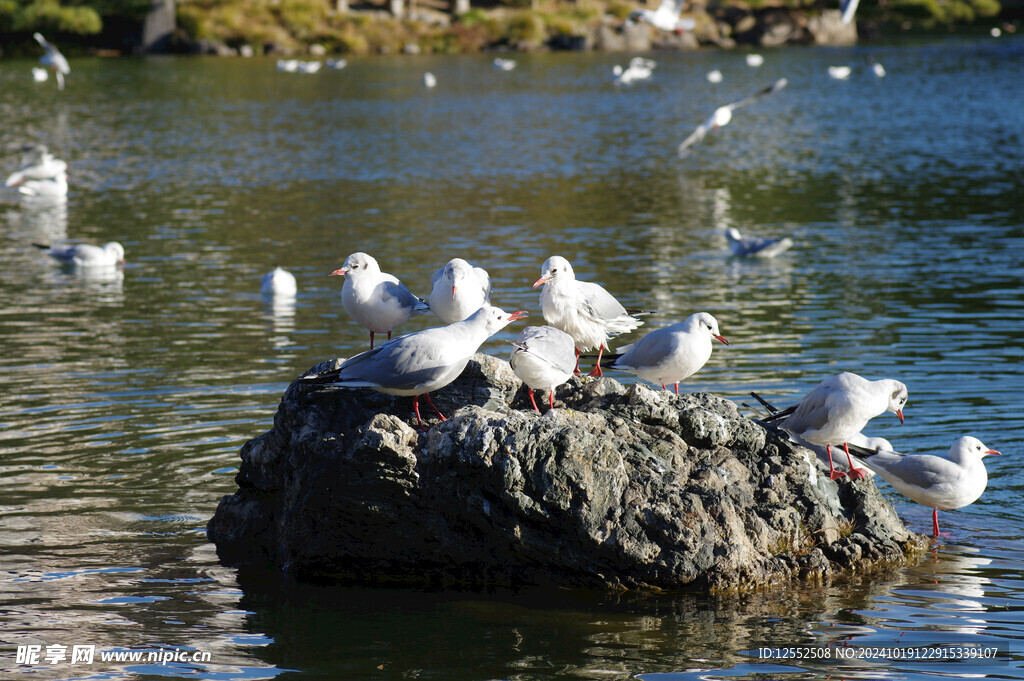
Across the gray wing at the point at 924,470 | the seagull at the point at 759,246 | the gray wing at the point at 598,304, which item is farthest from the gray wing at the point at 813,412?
the seagull at the point at 759,246

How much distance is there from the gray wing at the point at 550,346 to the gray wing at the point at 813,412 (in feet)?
5.46

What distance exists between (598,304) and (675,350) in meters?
0.70

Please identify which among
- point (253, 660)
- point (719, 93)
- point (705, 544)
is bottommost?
point (253, 660)

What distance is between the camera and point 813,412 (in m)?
7.96

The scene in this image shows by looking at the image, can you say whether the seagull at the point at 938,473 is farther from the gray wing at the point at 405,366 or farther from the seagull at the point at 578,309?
the gray wing at the point at 405,366

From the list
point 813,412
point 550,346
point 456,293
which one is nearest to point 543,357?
point 550,346

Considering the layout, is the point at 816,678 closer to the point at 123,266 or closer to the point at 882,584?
the point at 882,584

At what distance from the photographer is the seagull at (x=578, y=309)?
8.12 m

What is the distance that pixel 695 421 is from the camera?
803 cm

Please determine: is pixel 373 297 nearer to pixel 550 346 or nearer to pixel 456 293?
pixel 456 293

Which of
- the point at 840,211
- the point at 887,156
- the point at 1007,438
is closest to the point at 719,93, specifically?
the point at 887,156

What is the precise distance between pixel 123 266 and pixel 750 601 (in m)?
15.2

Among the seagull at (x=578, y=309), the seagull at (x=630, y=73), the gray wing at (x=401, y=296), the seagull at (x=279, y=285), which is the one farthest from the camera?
the seagull at (x=630, y=73)

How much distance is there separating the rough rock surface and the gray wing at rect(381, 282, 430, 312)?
675 millimetres
